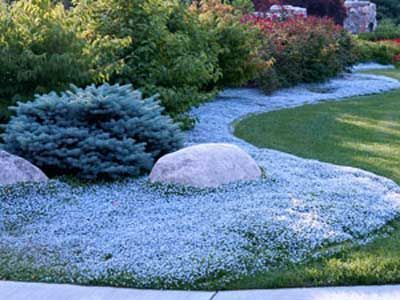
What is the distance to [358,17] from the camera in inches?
1159

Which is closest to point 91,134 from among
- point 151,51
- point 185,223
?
point 185,223

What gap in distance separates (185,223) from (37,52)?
356 centimetres

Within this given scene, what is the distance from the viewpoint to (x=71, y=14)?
341 inches

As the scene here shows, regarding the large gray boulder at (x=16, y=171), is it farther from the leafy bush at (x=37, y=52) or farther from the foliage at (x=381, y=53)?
the foliage at (x=381, y=53)

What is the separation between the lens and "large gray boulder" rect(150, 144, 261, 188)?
6270mm

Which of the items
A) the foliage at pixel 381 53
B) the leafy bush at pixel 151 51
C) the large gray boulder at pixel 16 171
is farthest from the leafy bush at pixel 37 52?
the foliage at pixel 381 53

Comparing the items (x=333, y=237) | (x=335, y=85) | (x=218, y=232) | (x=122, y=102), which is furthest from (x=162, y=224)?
(x=335, y=85)

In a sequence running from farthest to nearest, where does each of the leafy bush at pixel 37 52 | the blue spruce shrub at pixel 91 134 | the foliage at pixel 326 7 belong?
the foliage at pixel 326 7 → the leafy bush at pixel 37 52 → the blue spruce shrub at pixel 91 134

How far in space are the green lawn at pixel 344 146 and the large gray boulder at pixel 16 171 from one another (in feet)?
9.14

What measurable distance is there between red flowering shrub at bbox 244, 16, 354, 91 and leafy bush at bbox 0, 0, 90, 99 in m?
6.14

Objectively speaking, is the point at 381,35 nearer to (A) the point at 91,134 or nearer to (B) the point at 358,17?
(B) the point at 358,17

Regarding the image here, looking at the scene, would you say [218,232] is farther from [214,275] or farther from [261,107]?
[261,107]

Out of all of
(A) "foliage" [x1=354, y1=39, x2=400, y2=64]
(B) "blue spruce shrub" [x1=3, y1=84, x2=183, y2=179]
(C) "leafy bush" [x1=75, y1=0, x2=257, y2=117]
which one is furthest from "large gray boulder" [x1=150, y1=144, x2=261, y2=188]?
(A) "foliage" [x1=354, y1=39, x2=400, y2=64]

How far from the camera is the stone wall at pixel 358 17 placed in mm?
29406
